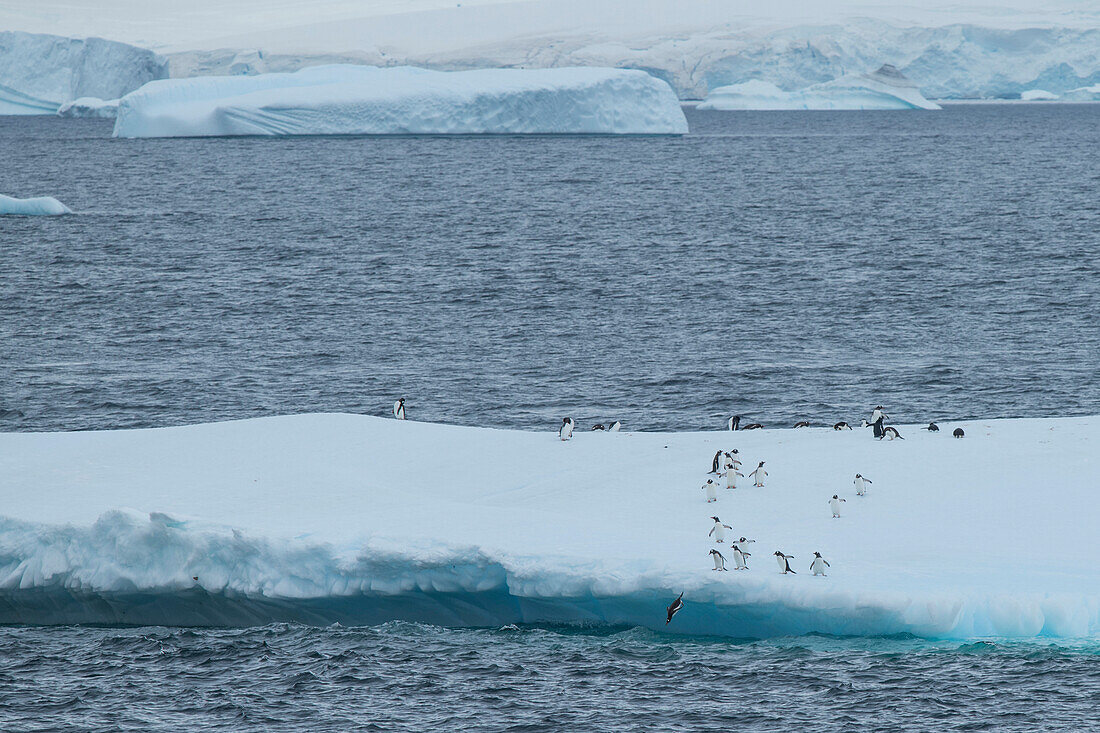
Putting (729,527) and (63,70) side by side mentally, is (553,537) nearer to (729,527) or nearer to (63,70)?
(729,527)

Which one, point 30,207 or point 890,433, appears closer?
point 890,433

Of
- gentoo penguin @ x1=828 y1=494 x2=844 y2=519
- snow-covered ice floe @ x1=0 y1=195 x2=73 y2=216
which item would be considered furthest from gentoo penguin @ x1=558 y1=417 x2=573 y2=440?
snow-covered ice floe @ x1=0 y1=195 x2=73 y2=216

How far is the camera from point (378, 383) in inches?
1248

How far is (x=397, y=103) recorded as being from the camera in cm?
11362

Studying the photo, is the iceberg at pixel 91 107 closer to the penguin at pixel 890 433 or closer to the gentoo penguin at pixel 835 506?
the penguin at pixel 890 433

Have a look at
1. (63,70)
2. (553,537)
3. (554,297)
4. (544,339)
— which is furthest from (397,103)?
(553,537)

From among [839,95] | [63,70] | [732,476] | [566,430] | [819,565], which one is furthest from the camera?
[839,95]

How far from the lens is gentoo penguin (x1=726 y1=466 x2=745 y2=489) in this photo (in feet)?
59.6

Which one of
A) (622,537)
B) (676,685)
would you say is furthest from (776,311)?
(676,685)

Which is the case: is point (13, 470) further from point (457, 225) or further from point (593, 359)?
point (457, 225)

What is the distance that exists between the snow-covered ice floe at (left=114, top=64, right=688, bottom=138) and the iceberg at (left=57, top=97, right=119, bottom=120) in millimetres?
43080

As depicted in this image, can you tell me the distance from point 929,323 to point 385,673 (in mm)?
28173

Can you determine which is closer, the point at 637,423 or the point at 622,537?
the point at 622,537

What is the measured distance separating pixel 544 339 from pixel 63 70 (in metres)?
157
